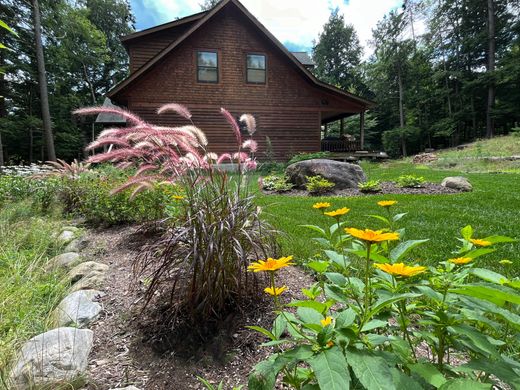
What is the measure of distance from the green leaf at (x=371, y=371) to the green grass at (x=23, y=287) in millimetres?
1364

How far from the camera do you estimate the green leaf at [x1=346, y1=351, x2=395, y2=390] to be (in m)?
0.65

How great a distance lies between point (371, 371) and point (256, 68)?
14.5m

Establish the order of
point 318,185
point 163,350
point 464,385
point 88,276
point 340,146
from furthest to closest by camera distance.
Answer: point 340,146, point 318,185, point 88,276, point 163,350, point 464,385

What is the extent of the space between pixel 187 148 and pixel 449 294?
4.63ft

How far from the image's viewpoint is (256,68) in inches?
547

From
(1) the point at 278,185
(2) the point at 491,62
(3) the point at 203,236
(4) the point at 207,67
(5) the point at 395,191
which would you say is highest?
(2) the point at 491,62

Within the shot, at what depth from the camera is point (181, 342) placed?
162 cm

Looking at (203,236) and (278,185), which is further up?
(203,236)

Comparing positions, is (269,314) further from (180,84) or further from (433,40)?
(433,40)

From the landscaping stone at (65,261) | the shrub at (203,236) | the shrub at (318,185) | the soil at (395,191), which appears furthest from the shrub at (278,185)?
the shrub at (203,236)

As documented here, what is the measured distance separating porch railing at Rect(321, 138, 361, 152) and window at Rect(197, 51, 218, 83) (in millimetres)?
5851

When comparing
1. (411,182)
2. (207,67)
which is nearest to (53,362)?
(411,182)

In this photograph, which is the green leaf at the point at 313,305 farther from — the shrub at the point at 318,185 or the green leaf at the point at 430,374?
the shrub at the point at 318,185

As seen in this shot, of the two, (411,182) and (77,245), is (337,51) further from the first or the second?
(77,245)
